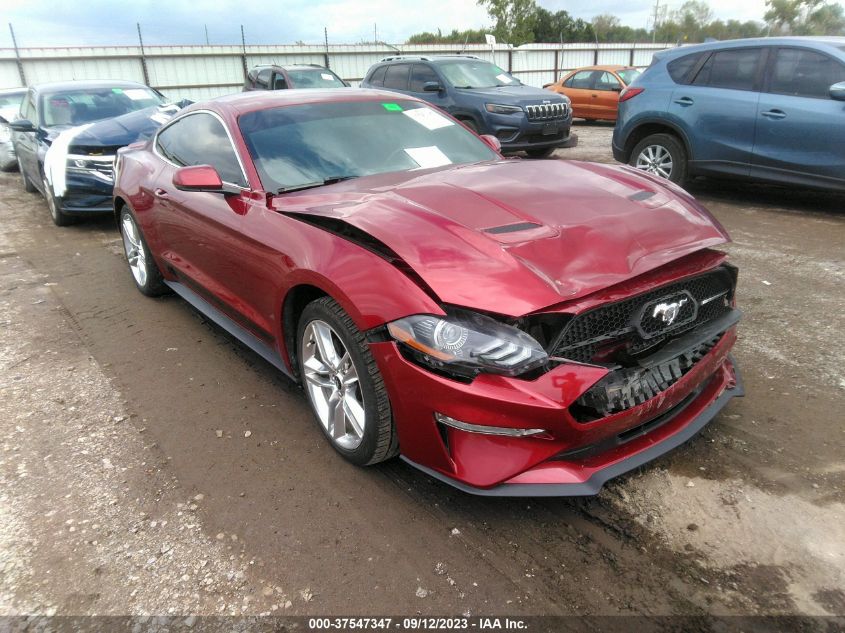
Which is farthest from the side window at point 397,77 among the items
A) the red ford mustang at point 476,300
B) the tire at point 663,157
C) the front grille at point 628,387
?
the front grille at point 628,387

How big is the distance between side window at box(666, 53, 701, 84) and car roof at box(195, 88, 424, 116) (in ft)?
15.1

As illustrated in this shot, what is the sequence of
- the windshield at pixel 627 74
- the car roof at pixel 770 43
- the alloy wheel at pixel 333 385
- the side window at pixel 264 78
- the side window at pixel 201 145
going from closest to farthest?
the alloy wheel at pixel 333 385, the side window at pixel 201 145, the car roof at pixel 770 43, the side window at pixel 264 78, the windshield at pixel 627 74

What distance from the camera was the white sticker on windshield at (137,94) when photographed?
8.49 m

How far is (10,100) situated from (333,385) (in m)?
13.0

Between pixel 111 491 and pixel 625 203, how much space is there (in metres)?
2.56

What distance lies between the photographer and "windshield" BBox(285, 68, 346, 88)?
12.8 metres

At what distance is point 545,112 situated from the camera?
9.86 meters

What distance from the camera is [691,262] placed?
2.49 meters

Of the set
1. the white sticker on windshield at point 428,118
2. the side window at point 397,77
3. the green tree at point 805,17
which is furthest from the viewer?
the green tree at point 805,17

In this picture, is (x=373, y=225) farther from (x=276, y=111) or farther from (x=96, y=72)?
(x=96, y=72)

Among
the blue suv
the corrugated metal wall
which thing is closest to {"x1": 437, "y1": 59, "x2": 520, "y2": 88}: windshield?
the blue suv

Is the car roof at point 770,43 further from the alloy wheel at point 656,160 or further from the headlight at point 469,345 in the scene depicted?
the headlight at point 469,345

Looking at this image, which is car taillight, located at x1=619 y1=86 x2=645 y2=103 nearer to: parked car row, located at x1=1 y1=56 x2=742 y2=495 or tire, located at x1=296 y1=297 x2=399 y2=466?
parked car row, located at x1=1 y1=56 x2=742 y2=495

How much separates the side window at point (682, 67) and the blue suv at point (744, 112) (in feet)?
0.04
